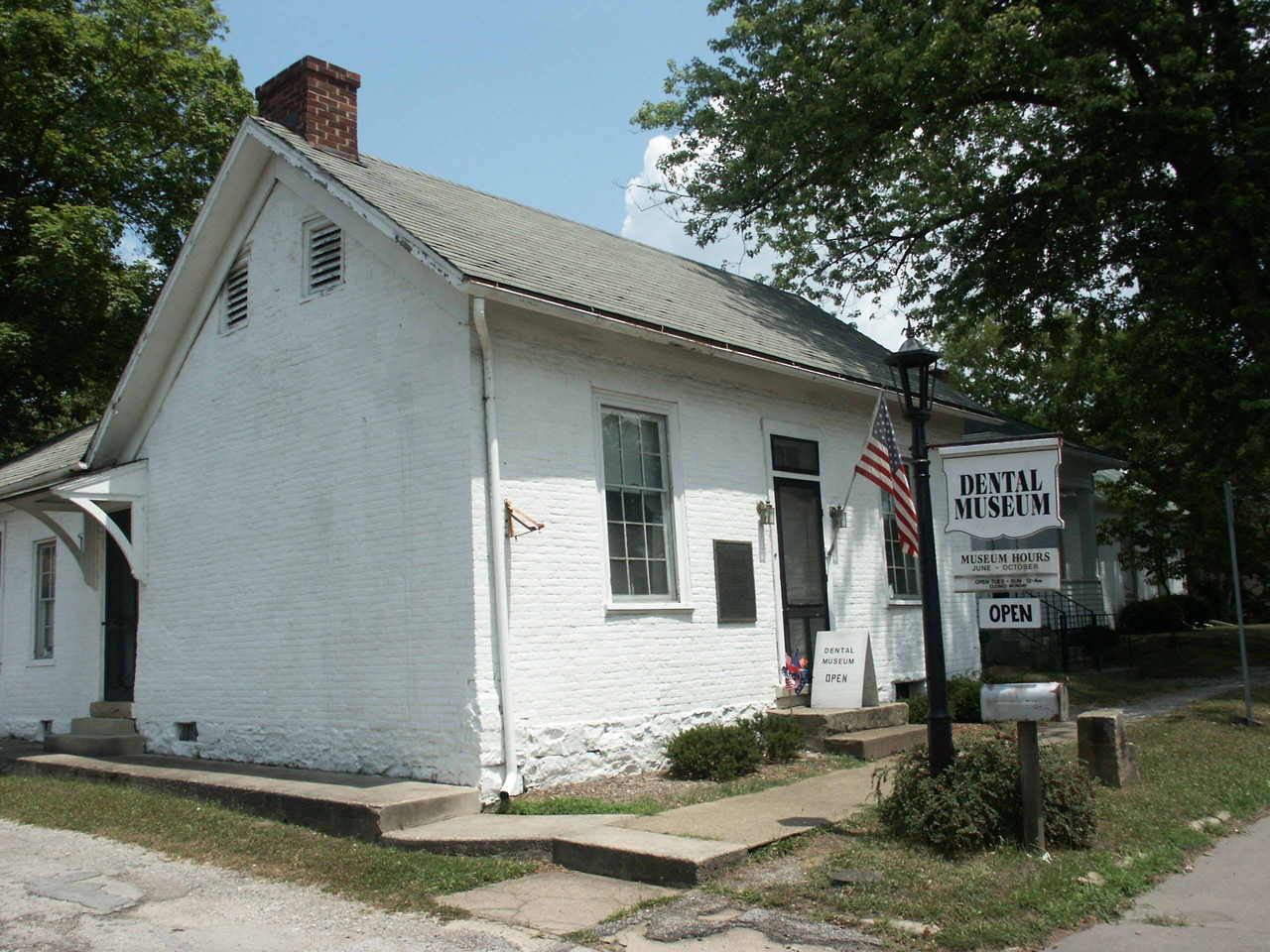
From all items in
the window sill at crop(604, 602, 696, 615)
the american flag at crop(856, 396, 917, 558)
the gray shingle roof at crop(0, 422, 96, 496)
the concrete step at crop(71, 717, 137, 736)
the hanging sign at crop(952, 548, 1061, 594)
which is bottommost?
the concrete step at crop(71, 717, 137, 736)

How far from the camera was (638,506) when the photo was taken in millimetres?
10312

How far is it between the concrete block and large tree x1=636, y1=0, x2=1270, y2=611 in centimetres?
692

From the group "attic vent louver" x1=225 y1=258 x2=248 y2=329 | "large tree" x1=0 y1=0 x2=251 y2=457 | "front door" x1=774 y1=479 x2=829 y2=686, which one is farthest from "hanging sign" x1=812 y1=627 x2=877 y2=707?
"large tree" x1=0 y1=0 x2=251 y2=457

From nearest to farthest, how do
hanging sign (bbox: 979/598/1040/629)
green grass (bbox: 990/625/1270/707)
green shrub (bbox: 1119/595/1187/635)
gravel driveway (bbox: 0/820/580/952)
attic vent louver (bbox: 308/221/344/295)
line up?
1. gravel driveway (bbox: 0/820/580/952)
2. hanging sign (bbox: 979/598/1040/629)
3. attic vent louver (bbox: 308/221/344/295)
4. green grass (bbox: 990/625/1270/707)
5. green shrub (bbox: 1119/595/1187/635)

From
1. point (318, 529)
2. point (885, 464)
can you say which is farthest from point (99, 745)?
point (885, 464)

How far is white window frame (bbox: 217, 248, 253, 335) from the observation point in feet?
37.5

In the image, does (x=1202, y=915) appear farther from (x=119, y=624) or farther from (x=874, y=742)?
(x=119, y=624)

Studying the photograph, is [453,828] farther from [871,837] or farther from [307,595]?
[307,595]

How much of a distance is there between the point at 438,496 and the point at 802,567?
185 inches

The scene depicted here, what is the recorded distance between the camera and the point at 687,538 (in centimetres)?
1058

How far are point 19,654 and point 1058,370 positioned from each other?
2234 cm

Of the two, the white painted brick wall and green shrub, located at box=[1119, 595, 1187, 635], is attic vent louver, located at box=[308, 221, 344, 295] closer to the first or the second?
the white painted brick wall

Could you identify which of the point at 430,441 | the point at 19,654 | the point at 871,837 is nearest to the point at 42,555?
the point at 19,654

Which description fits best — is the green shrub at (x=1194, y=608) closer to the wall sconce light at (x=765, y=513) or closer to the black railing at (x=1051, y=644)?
the black railing at (x=1051, y=644)
